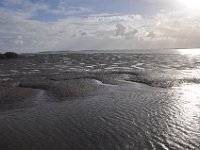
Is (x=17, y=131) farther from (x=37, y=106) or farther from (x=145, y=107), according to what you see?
(x=145, y=107)

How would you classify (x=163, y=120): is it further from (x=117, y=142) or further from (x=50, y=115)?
(x=50, y=115)

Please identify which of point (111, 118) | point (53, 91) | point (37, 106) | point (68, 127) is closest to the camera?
point (68, 127)

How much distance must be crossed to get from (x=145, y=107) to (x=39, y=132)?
7.62 m

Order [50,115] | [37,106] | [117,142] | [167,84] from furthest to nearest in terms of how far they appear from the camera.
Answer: [167,84], [37,106], [50,115], [117,142]

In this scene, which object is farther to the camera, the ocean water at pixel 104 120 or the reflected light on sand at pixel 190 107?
the reflected light on sand at pixel 190 107

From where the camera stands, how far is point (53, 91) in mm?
25188

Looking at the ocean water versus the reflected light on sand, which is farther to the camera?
the reflected light on sand

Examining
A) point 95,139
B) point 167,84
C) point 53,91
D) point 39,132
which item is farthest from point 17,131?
point 167,84

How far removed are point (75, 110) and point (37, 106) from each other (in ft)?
10.6

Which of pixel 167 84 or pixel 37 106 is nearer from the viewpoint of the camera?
pixel 37 106

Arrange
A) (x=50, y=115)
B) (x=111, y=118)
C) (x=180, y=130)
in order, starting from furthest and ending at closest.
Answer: (x=50, y=115)
(x=111, y=118)
(x=180, y=130)

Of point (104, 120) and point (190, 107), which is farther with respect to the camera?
point (190, 107)

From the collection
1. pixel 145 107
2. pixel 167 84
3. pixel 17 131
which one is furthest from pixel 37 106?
pixel 167 84

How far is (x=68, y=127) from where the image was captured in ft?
46.5
